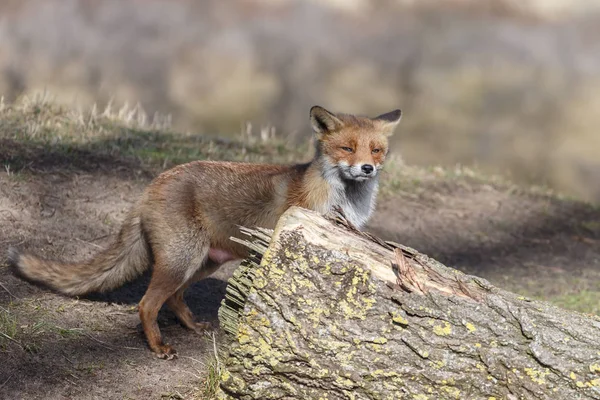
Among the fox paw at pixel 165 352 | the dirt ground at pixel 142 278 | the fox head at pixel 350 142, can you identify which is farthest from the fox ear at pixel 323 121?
the fox paw at pixel 165 352

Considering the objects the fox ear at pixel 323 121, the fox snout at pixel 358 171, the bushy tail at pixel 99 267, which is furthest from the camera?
the fox ear at pixel 323 121

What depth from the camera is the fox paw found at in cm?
520

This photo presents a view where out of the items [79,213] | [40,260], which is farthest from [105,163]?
[40,260]

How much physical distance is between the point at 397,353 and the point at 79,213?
4.04m

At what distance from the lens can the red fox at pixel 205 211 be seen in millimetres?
5324

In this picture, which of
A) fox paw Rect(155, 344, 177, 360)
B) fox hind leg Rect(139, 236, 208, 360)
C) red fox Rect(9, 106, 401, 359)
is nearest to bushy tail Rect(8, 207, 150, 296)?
red fox Rect(9, 106, 401, 359)

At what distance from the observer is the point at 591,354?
370cm

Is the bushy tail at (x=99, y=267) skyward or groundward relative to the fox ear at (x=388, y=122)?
groundward

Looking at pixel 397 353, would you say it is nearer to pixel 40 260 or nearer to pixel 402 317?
pixel 402 317

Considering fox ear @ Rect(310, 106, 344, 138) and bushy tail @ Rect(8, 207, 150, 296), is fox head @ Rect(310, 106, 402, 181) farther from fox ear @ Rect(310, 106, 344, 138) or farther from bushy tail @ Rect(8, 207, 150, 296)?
bushy tail @ Rect(8, 207, 150, 296)

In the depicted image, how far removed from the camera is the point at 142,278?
6.49 metres

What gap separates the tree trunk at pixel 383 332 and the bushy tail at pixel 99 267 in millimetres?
1763

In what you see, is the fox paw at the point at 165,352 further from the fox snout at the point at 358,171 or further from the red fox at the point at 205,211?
the fox snout at the point at 358,171

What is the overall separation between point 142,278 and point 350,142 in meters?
2.30
